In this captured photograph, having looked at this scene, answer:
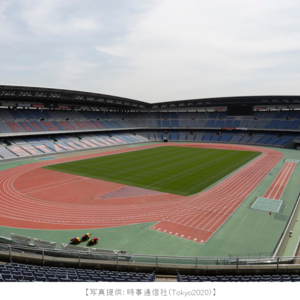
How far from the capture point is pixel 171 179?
29922 mm

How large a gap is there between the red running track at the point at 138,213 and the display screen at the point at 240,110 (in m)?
57.9

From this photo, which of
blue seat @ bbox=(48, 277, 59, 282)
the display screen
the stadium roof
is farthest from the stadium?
the display screen

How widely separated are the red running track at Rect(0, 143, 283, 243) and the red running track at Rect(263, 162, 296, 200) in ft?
6.57

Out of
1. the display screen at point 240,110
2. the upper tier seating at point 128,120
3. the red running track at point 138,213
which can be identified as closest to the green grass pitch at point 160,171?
the red running track at point 138,213

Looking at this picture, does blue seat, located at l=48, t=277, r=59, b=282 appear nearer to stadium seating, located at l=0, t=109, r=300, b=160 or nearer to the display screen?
stadium seating, located at l=0, t=109, r=300, b=160

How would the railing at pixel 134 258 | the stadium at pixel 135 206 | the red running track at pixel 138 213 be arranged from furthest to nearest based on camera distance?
the red running track at pixel 138 213 < the stadium at pixel 135 206 < the railing at pixel 134 258

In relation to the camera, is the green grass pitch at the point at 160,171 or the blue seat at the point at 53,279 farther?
the green grass pitch at the point at 160,171

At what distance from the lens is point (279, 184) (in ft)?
89.7

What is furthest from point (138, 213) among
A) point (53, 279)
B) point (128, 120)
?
point (128, 120)

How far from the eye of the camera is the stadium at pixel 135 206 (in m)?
11.1

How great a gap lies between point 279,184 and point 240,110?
5572 cm

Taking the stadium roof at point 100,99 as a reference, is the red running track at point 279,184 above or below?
below

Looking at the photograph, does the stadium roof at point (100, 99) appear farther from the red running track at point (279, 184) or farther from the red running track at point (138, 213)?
the red running track at point (279, 184)

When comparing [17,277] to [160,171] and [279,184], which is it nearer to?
[160,171]
